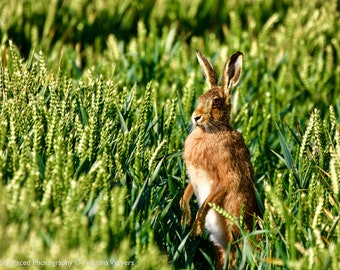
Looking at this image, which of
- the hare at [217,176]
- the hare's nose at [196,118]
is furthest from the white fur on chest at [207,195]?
the hare's nose at [196,118]

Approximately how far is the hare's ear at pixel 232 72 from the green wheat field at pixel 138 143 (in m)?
0.34

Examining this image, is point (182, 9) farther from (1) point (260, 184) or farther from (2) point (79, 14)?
(1) point (260, 184)

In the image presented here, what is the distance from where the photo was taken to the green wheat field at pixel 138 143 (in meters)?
2.65

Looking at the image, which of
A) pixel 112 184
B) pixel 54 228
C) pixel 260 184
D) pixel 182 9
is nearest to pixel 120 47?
pixel 182 9

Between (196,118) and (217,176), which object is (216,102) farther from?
(217,176)

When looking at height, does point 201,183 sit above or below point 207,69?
below

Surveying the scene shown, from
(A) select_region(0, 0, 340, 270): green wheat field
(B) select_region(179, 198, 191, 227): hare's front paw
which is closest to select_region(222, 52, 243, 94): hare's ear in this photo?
(A) select_region(0, 0, 340, 270): green wheat field

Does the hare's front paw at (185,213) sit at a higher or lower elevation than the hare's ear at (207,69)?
lower

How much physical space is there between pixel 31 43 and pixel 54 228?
10.6 feet

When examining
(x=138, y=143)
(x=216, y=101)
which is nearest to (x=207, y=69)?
(x=216, y=101)

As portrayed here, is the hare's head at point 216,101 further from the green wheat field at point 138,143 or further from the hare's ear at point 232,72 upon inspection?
the green wheat field at point 138,143

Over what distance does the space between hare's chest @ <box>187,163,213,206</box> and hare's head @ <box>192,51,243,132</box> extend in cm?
24

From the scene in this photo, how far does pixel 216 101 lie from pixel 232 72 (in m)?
0.36

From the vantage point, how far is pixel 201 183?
3562 mm
